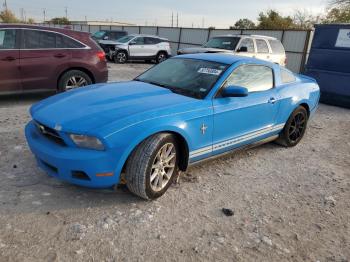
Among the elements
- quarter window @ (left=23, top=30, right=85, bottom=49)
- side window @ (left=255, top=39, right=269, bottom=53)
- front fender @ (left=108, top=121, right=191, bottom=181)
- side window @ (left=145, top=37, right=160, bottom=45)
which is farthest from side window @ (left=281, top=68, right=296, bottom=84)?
side window @ (left=145, top=37, right=160, bottom=45)

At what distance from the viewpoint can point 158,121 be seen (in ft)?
11.2

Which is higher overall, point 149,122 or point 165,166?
point 149,122

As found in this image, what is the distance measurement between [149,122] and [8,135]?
2998mm

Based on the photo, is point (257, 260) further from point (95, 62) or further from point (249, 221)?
point (95, 62)

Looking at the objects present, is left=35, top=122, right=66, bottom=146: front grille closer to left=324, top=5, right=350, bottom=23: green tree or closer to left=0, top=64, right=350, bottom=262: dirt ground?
left=0, top=64, right=350, bottom=262: dirt ground

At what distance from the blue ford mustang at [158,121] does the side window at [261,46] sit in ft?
25.2

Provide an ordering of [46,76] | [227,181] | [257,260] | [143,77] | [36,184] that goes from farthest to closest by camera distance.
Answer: [46,76] → [143,77] → [227,181] → [36,184] → [257,260]

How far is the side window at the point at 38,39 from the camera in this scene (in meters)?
7.10

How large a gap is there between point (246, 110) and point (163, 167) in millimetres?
1426

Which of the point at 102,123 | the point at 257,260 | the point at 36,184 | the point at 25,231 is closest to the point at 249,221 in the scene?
the point at 257,260

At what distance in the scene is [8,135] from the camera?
208 inches

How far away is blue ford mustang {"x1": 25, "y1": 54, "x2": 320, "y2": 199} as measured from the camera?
3.21 m

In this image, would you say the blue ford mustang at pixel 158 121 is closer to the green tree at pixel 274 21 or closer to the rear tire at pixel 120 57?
the rear tire at pixel 120 57

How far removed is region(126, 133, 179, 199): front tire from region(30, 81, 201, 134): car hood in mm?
280
